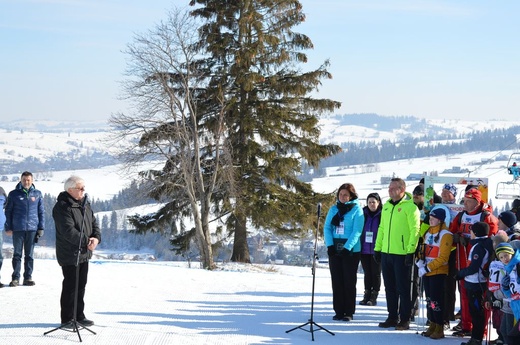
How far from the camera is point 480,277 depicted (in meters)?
7.49

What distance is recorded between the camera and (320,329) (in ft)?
28.8

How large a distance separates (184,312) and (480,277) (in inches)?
174

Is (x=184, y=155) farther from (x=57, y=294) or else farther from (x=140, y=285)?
(x=57, y=294)

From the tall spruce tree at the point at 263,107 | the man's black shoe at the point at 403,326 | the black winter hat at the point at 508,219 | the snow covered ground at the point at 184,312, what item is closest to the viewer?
the black winter hat at the point at 508,219

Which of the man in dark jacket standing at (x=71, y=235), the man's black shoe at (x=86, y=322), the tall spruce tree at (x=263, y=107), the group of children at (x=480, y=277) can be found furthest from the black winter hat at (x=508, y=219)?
the tall spruce tree at (x=263, y=107)

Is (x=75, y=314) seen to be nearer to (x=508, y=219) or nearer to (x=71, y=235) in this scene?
(x=71, y=235)

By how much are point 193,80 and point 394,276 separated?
57.1 feet

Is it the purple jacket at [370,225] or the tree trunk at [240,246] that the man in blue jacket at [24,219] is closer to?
the purple jacket at [370,225]

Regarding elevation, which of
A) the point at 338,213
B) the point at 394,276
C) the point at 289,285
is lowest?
the point at 289,285

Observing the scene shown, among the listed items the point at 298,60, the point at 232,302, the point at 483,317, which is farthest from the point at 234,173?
the point at 483,317

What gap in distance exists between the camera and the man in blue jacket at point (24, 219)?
11344 mm

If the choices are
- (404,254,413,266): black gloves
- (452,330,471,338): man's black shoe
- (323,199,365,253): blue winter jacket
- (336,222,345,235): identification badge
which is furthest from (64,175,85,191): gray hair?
(452,330,471,338): man's black shoe

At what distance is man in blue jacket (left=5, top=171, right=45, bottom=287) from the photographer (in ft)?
37.2

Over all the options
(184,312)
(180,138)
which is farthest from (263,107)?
(184,312)
